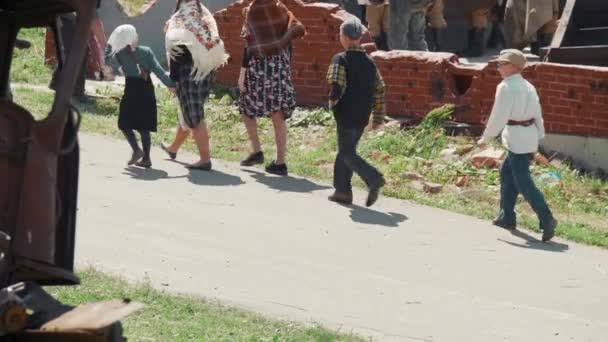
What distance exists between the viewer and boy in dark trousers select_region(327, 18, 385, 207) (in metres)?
11.0

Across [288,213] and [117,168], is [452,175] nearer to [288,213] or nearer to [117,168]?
[288,213]

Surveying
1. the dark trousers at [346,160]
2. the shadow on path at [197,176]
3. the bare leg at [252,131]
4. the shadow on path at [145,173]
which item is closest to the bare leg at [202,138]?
the shadow on path at [197,176]

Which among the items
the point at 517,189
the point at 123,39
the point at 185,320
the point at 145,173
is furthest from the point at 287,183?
the point at 185,320

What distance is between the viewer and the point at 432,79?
539 inches

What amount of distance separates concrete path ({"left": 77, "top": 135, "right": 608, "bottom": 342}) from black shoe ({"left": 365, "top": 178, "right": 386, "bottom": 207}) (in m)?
0.09

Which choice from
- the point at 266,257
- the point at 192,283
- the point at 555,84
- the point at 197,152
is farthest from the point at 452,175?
the point at 192,283

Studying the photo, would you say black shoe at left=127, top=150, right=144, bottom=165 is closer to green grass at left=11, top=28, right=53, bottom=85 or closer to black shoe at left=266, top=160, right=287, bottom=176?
black shoe at left=266, top=160, right=287, bottom=176

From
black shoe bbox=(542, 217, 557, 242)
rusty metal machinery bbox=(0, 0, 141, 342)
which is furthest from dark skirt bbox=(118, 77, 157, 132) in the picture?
rusty metal machinery bbox=(0, 0, 141, 342)

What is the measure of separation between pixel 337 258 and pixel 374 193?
170cm

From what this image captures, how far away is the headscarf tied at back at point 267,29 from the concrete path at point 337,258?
116 cm

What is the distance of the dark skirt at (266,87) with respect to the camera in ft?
40.0

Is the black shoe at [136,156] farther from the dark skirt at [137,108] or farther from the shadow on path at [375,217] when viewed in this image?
the shadow on path at [375,217]

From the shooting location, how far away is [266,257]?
927 centimetres

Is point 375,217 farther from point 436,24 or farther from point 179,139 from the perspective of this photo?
point 436,24
